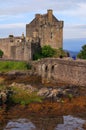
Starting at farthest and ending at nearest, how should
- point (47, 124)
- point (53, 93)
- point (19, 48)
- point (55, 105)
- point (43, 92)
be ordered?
point (19, 48), point (43, 92), point (53, 93), point (55, 105), point (47, 124)

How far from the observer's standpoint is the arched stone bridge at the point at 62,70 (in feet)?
155

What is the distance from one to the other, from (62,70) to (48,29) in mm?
13776

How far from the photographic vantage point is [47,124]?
34.3 metres

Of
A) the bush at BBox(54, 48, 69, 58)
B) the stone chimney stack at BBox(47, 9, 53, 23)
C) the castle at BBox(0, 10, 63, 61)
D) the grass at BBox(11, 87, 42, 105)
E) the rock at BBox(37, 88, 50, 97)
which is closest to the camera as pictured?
the grass at BBox(11, 87, 42, 105)

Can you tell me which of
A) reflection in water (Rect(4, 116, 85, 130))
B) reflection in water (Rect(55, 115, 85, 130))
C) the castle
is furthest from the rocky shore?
the castle

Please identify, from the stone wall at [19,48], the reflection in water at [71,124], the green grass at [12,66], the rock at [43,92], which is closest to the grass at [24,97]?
the rock at [43,92]

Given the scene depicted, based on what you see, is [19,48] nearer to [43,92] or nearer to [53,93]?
[43,92]

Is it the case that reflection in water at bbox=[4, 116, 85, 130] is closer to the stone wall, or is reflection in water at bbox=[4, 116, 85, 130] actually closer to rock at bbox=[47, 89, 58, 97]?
rock at bbox=[47, 89, 58, 97]

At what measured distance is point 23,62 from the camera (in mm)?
57250

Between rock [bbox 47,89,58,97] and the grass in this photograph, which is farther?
rock [bbox 47,89,58,97]

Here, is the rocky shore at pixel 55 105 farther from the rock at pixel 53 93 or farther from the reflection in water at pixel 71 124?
the reflection in water at pixel 71 124

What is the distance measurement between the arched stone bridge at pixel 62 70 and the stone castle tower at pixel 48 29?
819 cm

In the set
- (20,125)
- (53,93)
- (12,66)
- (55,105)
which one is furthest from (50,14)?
(20,125)

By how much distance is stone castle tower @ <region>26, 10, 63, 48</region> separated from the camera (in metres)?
63.9
